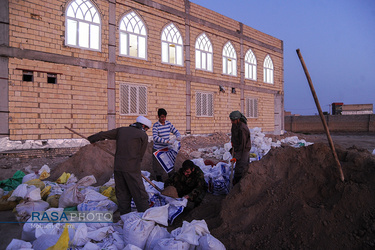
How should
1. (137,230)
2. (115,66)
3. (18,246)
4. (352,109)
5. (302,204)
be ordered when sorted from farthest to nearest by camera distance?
(352,109) < (115,66) < (302,204) < (137,230) < (18,246)

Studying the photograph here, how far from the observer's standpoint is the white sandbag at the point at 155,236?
9.79 feet

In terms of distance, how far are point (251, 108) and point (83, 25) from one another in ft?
36.4

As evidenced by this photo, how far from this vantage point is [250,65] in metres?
17.0

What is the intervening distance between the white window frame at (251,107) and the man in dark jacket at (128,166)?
13635 mm

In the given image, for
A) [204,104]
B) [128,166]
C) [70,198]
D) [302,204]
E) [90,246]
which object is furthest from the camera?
[204,104]

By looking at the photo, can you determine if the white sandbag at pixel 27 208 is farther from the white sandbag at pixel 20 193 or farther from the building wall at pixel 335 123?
the building wall at pixel 335 123

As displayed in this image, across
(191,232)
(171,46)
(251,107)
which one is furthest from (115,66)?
(251,107)

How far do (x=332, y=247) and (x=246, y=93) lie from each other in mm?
14443

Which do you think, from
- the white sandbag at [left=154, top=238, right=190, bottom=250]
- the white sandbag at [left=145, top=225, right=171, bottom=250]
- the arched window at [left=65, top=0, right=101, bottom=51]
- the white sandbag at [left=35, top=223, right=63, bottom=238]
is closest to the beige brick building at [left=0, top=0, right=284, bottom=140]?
the arched window at [left=65, top=0, right=101, bottom=51]

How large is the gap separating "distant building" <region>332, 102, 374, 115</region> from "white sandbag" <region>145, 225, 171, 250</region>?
3883 cm

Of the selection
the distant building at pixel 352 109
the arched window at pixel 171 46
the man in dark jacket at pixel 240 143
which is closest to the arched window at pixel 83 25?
the arched window at pixel 171 46

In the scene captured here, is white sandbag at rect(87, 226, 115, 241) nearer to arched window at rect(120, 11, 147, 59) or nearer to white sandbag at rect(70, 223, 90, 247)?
white sandbag at rect(70, 223, 90, 247)

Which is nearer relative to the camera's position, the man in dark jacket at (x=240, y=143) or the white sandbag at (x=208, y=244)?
the white sandbag at (x=208, y=244)
